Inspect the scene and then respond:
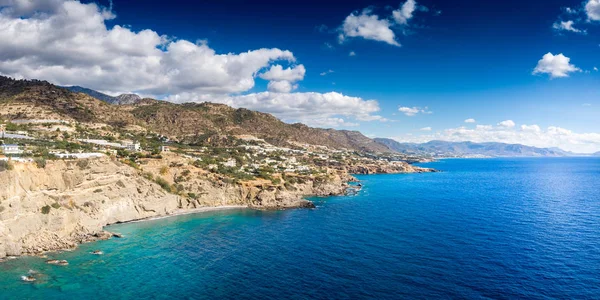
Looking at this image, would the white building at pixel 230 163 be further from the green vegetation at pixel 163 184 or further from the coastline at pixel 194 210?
the green vegetation at pixel 163 184

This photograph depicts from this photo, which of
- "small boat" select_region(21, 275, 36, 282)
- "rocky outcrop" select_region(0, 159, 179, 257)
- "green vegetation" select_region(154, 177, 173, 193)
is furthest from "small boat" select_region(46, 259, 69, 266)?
"green vegetation" select_region(154, 177, 173, 193)

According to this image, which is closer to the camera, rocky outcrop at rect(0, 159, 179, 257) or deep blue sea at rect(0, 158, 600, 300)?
deep blue sea at rect(0, 158, 600, 300)

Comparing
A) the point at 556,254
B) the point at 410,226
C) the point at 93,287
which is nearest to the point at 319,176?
the point at 410,226

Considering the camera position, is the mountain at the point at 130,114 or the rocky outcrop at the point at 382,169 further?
the rocky outcrop at the point at 382,169

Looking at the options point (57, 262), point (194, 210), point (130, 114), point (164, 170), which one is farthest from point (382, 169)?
point (57, 262)

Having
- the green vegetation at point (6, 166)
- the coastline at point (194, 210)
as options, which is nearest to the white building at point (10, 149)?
the green vegetation at point (6, 166)

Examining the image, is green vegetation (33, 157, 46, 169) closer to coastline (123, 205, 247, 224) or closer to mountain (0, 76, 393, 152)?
coastline (123, 205, 247, 224)

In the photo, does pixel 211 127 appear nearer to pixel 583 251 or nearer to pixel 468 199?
pixel 468 199

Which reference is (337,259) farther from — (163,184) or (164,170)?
(164,170)
